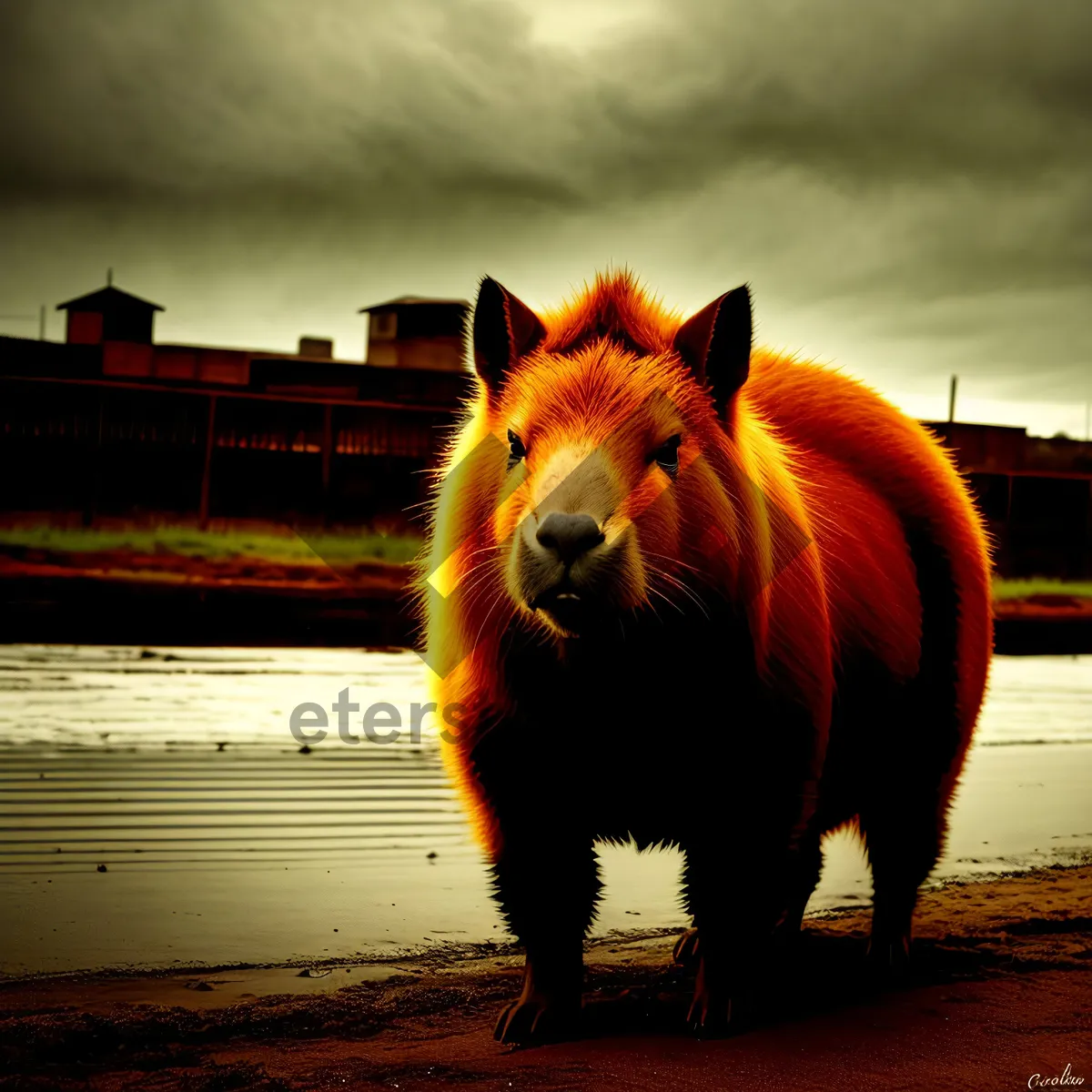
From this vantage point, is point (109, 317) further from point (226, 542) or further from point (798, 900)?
point (798, 900)

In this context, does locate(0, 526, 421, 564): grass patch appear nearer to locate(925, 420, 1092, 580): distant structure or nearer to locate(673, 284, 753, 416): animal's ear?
locate(925, 420, 1092, 580): distant structure

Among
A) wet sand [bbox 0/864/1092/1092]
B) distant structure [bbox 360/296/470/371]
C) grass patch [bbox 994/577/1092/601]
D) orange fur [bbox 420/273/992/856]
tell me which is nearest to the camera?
wet sand [bbox 0/864/1092/1092]

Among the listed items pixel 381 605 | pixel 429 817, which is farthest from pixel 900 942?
pixel 381 605

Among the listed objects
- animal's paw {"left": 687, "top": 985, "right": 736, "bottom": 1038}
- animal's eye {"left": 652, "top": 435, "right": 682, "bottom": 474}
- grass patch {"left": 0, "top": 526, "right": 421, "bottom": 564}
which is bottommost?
animal's paw {"left": 687, "top": 985, "right": 736, "bottom": 1038}

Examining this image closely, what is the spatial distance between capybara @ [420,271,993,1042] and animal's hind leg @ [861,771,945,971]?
553 mm

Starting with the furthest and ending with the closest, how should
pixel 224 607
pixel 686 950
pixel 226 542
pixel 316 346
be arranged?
1. pixel 316 346
2. pixel 226 542
3. pixel 224 607
4. pixel 686 950

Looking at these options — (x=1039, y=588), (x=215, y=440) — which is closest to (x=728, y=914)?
(x=215, y=440)

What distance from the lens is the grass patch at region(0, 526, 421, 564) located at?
20.1m

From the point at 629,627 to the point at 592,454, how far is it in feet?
1.49

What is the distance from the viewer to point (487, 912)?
4746mm

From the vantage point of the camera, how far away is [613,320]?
11.4 feet

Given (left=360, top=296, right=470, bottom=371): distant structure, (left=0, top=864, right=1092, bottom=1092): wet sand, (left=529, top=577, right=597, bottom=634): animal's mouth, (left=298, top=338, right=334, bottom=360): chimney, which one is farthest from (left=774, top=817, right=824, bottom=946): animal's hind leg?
(left=298, top=338, right=334, bottom=360): chimney

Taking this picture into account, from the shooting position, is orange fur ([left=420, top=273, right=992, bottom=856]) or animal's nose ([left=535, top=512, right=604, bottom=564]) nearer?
animal's nose ([left=535, top=512, right=604, bottom=564])

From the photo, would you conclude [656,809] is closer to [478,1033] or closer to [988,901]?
[478,1033]
